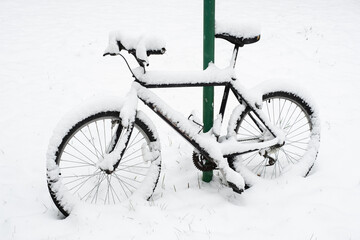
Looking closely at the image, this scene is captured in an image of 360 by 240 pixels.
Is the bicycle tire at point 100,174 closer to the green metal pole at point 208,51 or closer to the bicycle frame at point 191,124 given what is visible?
the bicycle frame at point 191,124

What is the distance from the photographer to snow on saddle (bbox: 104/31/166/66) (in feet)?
8.50

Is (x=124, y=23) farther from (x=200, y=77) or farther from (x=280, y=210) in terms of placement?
(x=280, y=210)

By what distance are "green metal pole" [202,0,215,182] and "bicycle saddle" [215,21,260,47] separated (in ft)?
0.23

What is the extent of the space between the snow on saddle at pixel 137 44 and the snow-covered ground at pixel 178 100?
1401 millimetres

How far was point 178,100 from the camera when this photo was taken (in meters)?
5.08

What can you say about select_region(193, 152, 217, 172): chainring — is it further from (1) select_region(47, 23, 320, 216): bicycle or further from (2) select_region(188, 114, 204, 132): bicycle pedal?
(2) select_region(188, 114, 204, 132): bicycle pedal

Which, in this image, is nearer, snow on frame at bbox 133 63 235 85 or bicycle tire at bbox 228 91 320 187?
snow on frame at bbox 133 63 235 85

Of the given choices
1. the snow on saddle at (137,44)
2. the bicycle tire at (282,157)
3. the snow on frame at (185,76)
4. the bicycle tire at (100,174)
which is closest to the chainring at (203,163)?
the bicycle tire at (282,157)

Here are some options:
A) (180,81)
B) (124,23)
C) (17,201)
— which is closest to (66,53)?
(124,23)

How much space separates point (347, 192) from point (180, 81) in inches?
78.9

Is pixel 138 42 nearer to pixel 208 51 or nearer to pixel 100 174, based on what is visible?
pixel 208 51

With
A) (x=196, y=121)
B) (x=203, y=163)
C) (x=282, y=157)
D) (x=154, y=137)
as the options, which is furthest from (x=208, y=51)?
(x=282, y=157)

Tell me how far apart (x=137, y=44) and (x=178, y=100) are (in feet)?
8.16

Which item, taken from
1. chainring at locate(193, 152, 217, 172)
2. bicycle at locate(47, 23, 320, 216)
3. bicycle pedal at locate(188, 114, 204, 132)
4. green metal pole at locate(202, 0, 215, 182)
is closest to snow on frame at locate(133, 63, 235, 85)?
bicycle at locate(47, 23, 320, 216)
